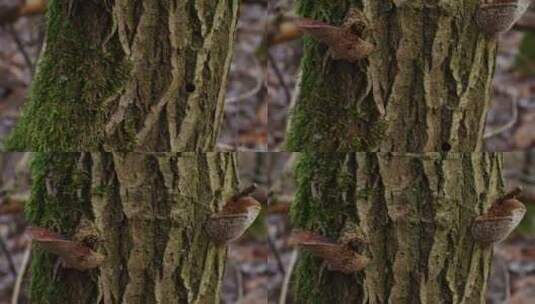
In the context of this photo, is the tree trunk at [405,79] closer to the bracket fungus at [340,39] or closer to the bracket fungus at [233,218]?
the bracket fungus at [340,39]

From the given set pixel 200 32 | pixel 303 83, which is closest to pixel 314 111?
pixel 303 83

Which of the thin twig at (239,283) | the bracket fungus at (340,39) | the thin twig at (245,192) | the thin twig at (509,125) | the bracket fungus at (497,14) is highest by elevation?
the bracket fungus at (497,14)

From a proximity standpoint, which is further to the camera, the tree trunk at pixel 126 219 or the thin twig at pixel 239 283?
the thin twig at pixel 239 283

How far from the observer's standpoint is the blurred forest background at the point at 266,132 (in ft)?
7.10

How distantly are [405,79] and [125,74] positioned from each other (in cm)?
69

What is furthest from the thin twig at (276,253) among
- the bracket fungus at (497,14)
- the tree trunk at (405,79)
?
the bracket fungus at (497,14)

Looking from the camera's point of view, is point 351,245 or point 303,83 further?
point 303,83

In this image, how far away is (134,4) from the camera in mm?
1981

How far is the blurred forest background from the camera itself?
7.10ft

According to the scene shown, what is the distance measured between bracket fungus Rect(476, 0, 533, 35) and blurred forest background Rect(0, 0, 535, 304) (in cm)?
48

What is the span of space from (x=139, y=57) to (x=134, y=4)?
0.13m

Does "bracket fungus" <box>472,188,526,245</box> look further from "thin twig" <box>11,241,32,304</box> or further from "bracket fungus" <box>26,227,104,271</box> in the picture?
"thin twig" <box>11,241,32,304</box>

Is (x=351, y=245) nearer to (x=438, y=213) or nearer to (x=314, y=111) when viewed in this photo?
(x=438, y=213)

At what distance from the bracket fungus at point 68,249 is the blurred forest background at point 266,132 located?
0.82 ft
